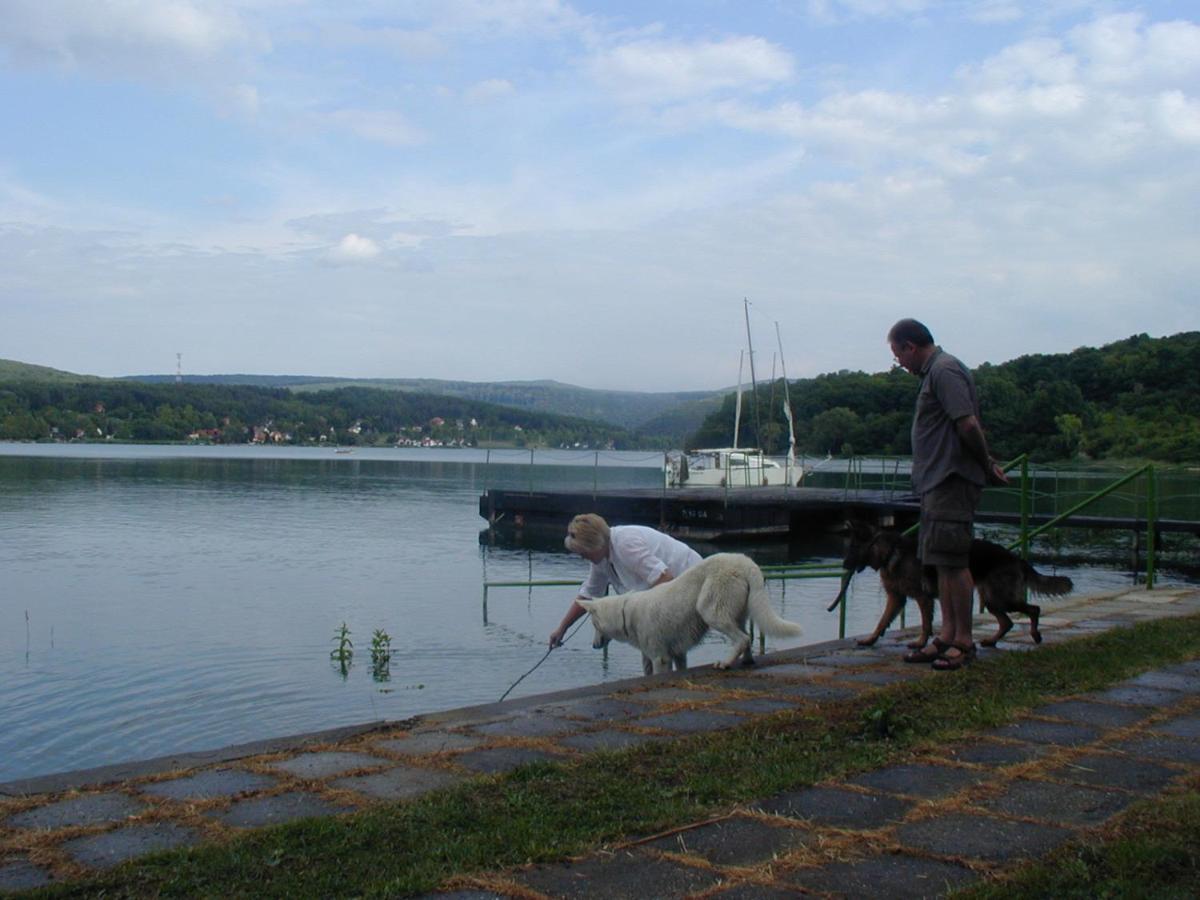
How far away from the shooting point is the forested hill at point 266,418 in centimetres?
12912

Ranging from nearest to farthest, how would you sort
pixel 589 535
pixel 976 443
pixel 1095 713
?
1. pixel 1095 713
2. pixel 976 443
3. pixel 589 535

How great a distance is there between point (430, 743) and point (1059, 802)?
263 cm

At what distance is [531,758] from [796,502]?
3200 centimetres

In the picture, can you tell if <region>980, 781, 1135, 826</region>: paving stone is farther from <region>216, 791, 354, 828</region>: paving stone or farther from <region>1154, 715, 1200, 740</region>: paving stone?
<region>216, 791, 354, 828</region>: paving stone

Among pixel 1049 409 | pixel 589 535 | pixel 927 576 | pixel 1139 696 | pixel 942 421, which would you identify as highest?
pixel 1049 409

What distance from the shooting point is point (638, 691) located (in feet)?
19.9

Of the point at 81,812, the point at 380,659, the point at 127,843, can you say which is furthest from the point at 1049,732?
the point at 380,659

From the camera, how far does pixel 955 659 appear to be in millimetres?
6332

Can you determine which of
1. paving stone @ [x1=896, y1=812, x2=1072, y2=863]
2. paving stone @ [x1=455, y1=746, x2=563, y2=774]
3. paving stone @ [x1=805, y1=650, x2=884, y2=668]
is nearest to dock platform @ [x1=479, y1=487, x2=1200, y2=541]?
paving stone @ [x1=805, y1=650, x2=884, y2=668]

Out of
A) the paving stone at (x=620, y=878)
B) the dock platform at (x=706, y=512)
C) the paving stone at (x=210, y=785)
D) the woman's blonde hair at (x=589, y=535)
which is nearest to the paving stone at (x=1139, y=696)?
the woman's blonde hair at (x=589, y=535)

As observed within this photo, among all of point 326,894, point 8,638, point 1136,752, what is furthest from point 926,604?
point 8,638

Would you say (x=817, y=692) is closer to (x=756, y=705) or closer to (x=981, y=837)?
(x=756, y=705)

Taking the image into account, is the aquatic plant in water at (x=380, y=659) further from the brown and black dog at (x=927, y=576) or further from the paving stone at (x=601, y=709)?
the paving stone at (x=601, y=709)

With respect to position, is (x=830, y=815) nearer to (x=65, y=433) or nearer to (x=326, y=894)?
(x=326, y=894)
